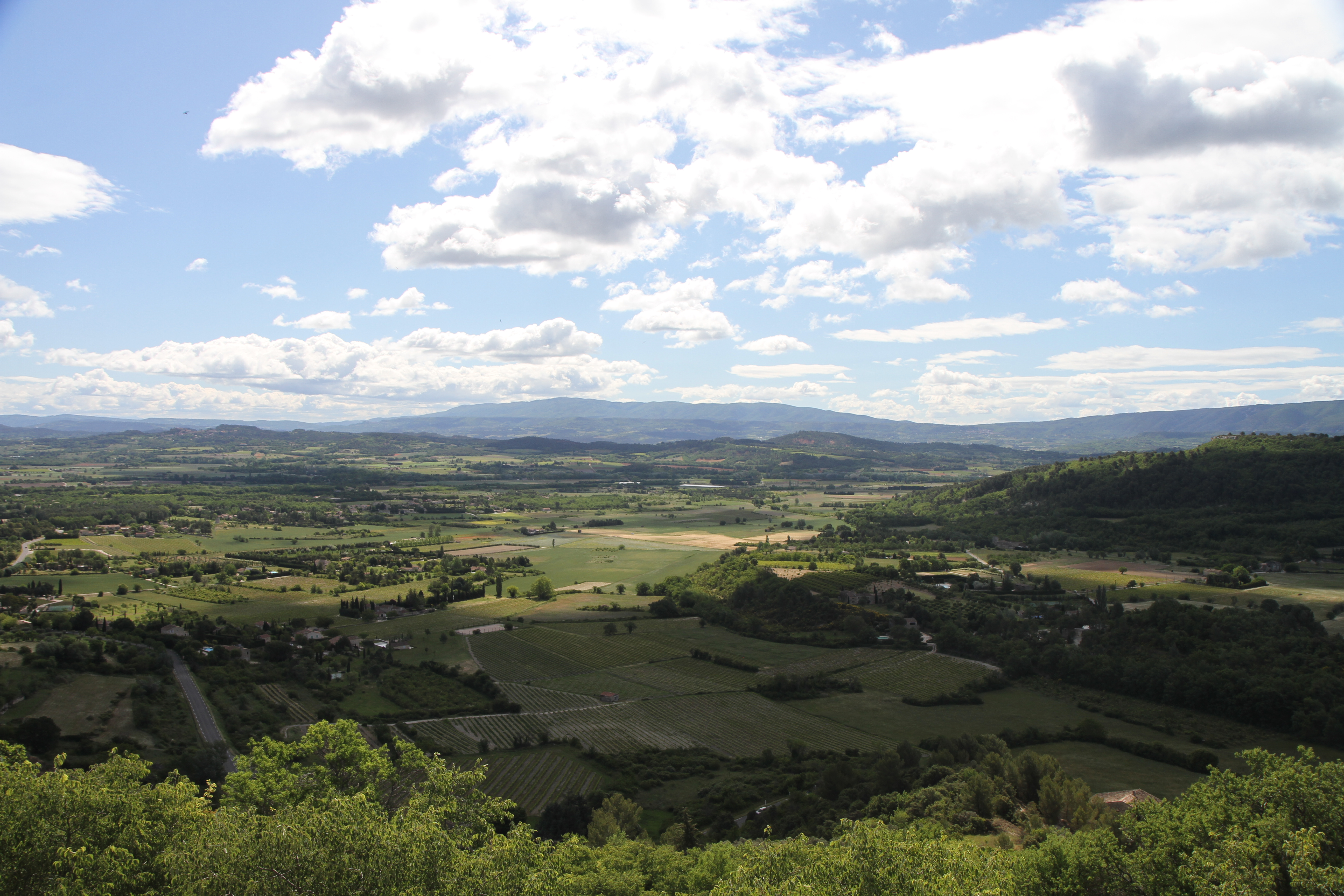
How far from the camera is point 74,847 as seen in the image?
66.5 ft

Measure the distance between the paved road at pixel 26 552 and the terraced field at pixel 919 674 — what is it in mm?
116801

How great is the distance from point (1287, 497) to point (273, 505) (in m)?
216

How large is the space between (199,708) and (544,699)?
27537 millimetres

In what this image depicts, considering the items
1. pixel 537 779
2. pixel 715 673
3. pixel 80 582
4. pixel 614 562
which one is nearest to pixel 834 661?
pixel 715 673

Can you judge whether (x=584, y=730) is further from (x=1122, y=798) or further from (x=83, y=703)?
(x=83, y=703)

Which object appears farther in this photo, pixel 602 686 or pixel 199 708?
pixel 602 686

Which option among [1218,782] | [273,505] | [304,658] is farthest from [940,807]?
[273,505]

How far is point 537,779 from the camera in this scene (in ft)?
167

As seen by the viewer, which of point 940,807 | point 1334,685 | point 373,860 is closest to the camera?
point 373,860

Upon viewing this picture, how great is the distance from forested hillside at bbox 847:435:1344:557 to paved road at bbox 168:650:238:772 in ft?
370

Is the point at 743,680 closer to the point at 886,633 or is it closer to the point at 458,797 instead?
the point at 886,633

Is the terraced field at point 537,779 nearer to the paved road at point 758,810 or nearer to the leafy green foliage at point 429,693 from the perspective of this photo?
the paved road at point 758,810

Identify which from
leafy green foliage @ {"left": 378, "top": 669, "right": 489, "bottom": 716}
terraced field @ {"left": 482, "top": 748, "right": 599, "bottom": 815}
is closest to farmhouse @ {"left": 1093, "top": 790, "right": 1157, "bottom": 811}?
terraced field @ {"left": 482, "top": 748, "right": 599, "bottom": 815}

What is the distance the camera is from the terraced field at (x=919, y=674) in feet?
227
